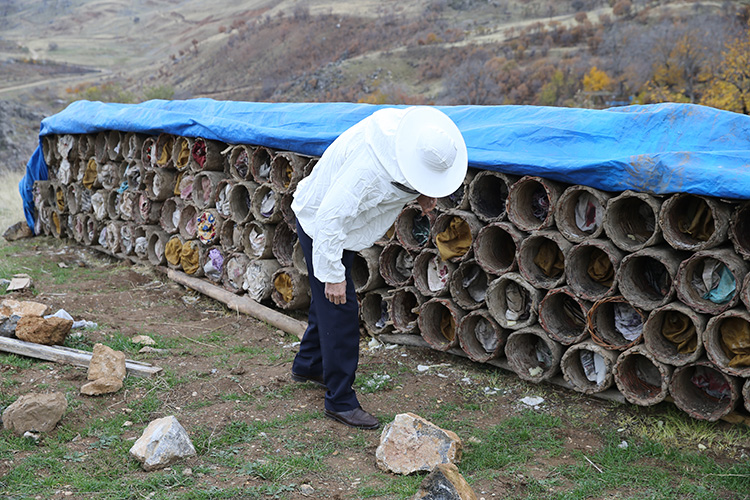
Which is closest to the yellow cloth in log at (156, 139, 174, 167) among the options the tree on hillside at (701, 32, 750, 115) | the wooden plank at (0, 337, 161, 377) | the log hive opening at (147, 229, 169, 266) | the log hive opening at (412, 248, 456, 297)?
→ the log hive opening at (147, 229, 169, 266)

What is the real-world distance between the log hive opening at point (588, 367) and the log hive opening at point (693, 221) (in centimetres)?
75

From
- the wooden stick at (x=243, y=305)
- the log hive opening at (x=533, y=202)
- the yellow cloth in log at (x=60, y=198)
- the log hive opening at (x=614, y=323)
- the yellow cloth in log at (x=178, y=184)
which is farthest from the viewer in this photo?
the yellow cloth in log at (x=60, y=198)

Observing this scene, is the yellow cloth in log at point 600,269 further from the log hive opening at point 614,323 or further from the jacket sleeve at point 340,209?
the jacket sleeve at point 340,209

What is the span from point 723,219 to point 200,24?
205ft

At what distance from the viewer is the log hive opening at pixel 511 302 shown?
395 centimetres

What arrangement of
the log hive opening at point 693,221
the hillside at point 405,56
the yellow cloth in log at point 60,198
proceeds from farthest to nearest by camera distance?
the hillside at point 405,56
the yellow cloth in log at point 60,198
the log hive opening at point 693,221

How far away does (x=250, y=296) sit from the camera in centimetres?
561

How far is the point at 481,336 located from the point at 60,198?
21.0 feet

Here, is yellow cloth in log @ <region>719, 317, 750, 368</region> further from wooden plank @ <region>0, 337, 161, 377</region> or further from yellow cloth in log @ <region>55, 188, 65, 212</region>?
yellow cloth in log @ <region>55, 188, 65, 212</region>

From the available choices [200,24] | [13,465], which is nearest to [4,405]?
[13,465]

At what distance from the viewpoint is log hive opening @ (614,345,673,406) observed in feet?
11.1

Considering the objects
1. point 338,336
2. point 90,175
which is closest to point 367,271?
point 338,336

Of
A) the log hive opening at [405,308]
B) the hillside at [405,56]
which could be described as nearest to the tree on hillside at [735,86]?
the hillside at [405,56]

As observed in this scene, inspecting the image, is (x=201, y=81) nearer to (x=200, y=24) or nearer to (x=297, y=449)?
(x=200, y=24)
